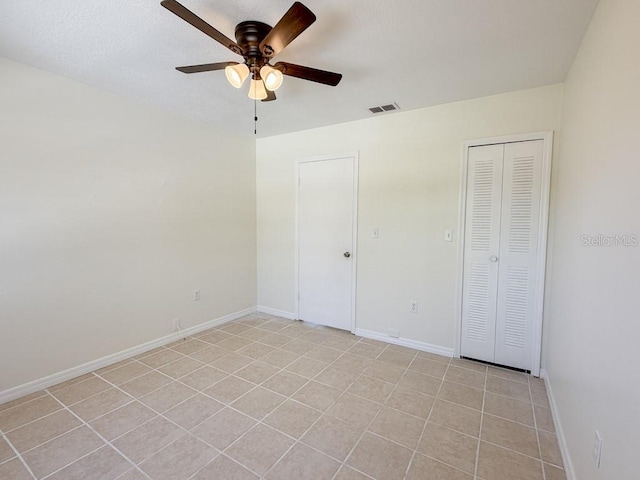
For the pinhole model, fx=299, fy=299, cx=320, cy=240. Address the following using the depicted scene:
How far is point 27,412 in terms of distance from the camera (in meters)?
2.09

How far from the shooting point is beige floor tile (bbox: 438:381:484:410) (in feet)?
7.36

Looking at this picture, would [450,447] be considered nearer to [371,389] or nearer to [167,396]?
[371,389]

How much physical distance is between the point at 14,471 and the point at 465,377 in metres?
3.09

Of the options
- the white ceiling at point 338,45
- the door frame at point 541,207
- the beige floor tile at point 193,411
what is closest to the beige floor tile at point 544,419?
the door frame at point 541,207

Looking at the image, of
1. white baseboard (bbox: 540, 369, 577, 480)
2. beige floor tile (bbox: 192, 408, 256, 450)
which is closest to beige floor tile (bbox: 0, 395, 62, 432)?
beige floor tile (bbox: 192, 408, 256, 450)

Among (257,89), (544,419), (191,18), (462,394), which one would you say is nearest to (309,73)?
(257,89)

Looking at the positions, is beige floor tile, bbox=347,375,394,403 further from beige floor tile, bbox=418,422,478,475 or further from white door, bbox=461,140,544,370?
white door, bbox=461,140,544,370

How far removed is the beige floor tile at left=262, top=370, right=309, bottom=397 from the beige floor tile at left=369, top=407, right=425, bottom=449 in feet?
2.27

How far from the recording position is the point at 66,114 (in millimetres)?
2438

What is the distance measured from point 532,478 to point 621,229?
1.39 metres

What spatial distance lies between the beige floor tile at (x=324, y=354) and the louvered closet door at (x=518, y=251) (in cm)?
153

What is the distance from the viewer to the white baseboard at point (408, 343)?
9.87ft

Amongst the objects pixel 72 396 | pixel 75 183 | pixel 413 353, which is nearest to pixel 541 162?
pixel 413 353

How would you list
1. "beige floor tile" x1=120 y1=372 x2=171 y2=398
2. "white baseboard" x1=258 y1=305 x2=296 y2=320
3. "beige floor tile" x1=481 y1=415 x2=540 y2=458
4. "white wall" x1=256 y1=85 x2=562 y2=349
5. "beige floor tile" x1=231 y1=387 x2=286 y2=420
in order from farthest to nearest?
"white baseboard" x1=258 y1=305 x2=296 y2=320, "white wall" x1=256 y1=85 x2=562 y2=349, "beige floor tile" x1=120 y1=372 x2=171 y2=398, "beige floor tile" x1=231 y1=387 x2=286 y2=420, "beige floor tile" x1=481 y1=415 x2=540 y2=458
